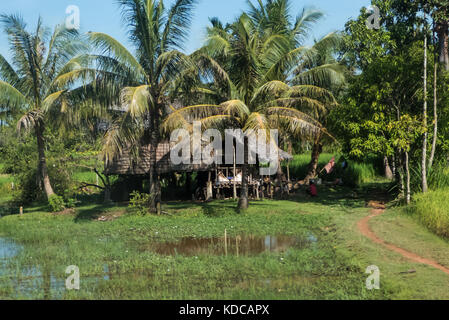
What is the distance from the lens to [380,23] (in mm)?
17562

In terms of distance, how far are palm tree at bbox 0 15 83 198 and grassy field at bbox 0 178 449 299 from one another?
3527 millimetres

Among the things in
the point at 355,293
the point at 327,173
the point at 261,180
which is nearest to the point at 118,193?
the point at 261,180

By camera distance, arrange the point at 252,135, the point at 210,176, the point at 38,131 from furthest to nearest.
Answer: the point at 210,176, the point at 38,131, the point at 252,135

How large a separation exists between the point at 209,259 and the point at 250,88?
6422 mm

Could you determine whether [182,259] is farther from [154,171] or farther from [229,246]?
[154,171]

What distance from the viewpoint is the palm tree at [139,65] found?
13062 mm

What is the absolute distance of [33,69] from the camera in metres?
15.2

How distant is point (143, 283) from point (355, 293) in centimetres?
316

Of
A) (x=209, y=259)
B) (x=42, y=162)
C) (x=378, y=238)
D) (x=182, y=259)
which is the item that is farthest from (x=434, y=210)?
(x=42, y=162)

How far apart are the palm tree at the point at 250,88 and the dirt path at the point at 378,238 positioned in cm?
282

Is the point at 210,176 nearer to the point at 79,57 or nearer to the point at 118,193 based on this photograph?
the point at 118,193

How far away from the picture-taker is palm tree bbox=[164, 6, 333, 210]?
42.5 ft

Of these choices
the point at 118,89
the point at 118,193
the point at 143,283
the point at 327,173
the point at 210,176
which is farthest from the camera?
the point at 327,173

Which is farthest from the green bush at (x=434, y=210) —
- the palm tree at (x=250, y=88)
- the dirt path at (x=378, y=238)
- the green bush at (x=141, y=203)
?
the green bush at (x=141, y=203)
